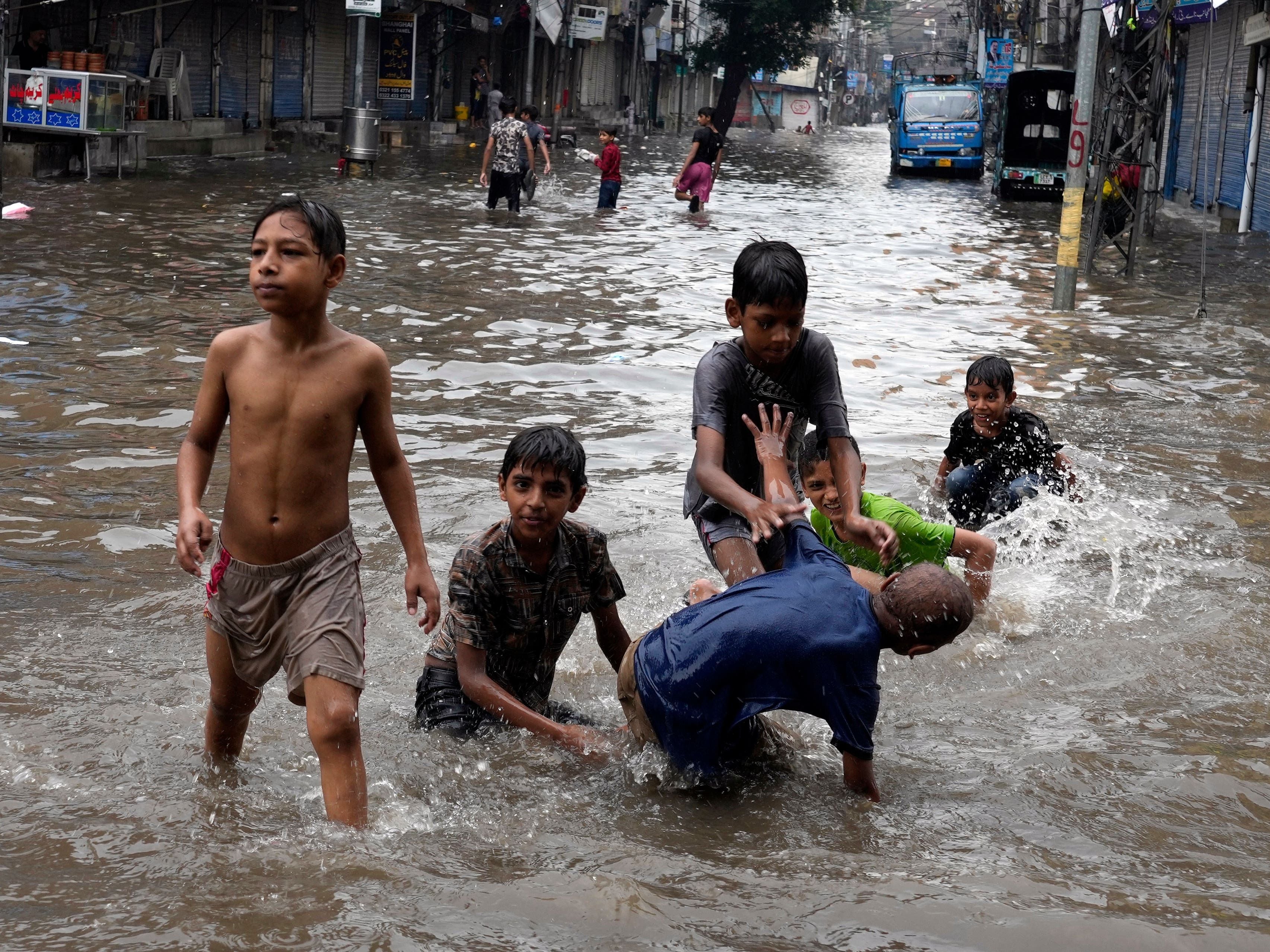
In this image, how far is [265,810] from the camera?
340cm

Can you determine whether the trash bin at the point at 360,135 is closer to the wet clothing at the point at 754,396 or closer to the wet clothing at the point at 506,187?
the wet clothing at the point at 506,187

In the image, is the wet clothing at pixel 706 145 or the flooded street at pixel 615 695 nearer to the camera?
the flooded street at pixel 615 695

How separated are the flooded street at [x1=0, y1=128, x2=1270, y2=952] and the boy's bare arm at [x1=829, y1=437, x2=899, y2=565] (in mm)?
672

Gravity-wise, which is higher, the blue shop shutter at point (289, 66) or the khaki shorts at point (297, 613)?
the blue shop shutter at point (289, 66)

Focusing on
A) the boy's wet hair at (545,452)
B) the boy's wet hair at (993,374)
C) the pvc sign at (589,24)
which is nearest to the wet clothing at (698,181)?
the boy's wet hair at (993,374)

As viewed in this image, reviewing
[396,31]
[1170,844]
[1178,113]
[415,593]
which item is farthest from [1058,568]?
[396,31]

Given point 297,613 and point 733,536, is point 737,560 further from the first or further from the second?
point 297,613

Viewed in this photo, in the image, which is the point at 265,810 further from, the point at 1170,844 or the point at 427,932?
the point at 1170,844

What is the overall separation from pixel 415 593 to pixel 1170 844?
1.93 m

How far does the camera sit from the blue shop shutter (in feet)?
95.0

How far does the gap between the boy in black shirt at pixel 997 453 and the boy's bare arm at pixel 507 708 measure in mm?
2638

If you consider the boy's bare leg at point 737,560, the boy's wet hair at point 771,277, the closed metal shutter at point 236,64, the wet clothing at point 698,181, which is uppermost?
the closed metal shutter at point 236,64

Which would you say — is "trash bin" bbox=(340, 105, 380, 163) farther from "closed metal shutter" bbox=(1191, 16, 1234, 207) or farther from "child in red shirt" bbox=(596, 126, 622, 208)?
"closed metal shutter" bbox=(1191, 16, 1234, 207)

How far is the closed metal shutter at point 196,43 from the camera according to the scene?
2459cm
